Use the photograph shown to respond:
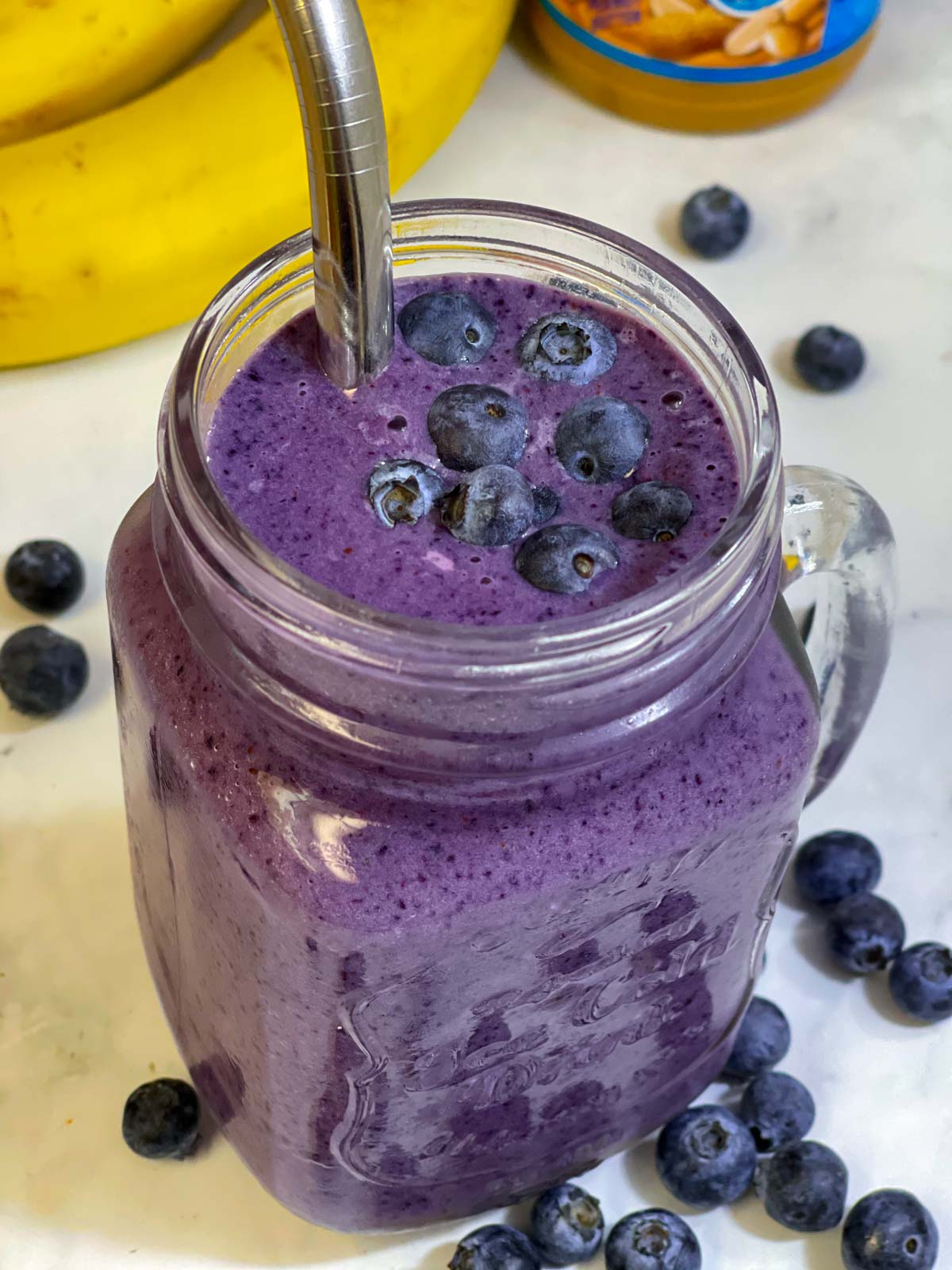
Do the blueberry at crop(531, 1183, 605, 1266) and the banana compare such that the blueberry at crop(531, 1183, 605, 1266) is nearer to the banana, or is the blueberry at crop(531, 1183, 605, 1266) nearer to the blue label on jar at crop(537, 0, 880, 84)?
the banana

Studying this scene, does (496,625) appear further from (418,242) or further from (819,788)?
(819,788)

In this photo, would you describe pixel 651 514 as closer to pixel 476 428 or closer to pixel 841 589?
pixel 476 428

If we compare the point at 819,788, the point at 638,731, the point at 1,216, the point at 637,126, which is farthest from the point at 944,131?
the point at 638,731

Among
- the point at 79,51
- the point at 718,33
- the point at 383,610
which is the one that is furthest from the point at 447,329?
the point at 718,33

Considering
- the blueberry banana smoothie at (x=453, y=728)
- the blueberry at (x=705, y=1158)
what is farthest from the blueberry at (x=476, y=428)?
the blueberry at (x=705, y=1158)

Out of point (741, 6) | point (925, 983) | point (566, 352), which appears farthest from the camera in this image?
point (741, 6)

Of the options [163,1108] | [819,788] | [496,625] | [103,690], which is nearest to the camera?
[496,625]
